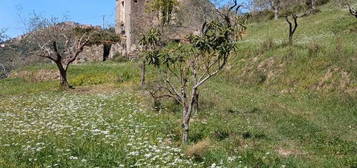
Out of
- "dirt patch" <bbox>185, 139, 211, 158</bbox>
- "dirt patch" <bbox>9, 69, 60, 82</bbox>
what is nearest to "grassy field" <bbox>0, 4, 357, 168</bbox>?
"dirt patch" <bbox>185, 139, 211, 158</bbox>

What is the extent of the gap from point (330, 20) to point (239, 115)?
90.3 ft

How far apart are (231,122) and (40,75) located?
37041 mm

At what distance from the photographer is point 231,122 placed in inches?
671

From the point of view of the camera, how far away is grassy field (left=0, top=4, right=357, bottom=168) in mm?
11312

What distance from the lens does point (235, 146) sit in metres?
13.1

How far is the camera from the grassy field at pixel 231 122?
11312 millimetres

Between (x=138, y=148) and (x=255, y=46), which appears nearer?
(x=138, y=148)

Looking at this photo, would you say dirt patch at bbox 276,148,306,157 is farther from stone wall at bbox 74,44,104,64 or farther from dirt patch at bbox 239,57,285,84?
stone wall at bbox 74,44,104,64

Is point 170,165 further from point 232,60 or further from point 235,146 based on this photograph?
point 232,60

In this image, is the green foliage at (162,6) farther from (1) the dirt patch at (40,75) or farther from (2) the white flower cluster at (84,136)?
(2) the white flower cluster at (84,136)

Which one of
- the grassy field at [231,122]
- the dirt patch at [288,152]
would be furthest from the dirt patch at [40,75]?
the dirt patch at [288,152]

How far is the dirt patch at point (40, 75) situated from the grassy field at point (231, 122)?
17.7 m

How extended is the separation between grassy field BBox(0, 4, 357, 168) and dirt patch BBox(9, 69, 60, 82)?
17721 mm

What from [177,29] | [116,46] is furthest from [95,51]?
[177,29]
